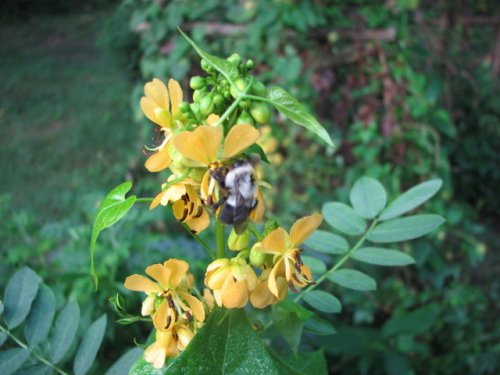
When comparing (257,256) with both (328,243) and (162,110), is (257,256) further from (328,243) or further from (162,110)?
(328,243)

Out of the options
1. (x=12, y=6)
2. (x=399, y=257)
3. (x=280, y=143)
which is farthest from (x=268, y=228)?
(x=12, y=6)

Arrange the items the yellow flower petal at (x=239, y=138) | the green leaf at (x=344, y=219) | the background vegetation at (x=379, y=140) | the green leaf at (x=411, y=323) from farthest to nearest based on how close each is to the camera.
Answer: the background vegetation at (x=379, y=140), the green leaf at (x=411, y=323), the green leaf at (x=344, y=219), the yellow flower petal at (x=239, y=138)

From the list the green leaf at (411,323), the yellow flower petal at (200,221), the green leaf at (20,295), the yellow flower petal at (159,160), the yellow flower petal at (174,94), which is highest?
the yellow flower petal at (174,94)

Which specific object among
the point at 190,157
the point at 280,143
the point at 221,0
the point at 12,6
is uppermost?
the point at 190,157

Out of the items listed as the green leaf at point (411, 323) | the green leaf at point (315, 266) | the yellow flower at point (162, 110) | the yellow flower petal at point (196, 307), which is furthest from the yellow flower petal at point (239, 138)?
the green leaf at point (411, 323)

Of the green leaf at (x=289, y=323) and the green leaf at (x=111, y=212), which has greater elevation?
the green leaf at (x=111, y=212)

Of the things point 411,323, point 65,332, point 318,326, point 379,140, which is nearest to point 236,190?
point 318,326

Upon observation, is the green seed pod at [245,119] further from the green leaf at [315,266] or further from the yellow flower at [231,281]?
the green leaf at [315,266]

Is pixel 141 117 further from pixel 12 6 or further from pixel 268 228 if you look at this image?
pixel 12 6
